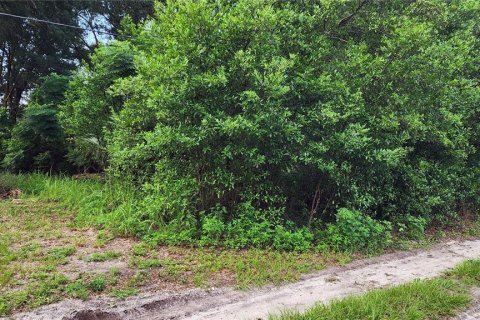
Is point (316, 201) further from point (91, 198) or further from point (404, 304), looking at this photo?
point (91, 198)

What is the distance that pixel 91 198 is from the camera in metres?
7.14

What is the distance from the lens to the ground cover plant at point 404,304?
3.31 metres

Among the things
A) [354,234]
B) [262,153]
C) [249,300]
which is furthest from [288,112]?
[249,300]

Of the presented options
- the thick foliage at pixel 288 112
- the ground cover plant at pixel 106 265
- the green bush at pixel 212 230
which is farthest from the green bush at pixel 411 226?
the green bush at pixel 212 230

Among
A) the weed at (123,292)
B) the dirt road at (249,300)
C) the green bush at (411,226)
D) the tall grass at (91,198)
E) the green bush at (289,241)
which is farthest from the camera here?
the green bush at (411,226)

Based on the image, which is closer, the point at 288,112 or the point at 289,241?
the point at 288,112

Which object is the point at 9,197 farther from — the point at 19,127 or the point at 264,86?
the point at 264,86

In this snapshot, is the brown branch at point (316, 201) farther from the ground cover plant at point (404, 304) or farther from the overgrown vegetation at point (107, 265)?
the ground cover plant at point (404, 304)

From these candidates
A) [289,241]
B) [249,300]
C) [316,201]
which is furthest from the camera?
[316,201]

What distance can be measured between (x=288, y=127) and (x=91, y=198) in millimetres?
4362

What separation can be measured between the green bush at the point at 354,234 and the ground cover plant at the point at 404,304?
3.97 feet

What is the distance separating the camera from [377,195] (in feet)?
19.9

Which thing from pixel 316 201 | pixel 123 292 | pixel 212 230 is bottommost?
pixel 123 292

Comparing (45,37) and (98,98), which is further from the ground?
(45,37)
